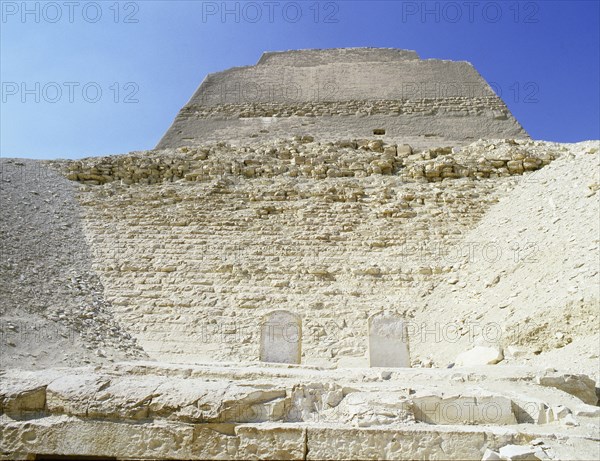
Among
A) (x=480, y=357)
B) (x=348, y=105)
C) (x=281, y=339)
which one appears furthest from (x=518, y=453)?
(x=348, y=105)

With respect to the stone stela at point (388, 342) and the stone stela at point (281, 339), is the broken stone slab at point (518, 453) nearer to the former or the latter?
the stone stela at point (388, 342)

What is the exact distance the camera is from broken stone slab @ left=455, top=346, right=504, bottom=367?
17.6 feet

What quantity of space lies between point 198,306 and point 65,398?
14.3 ft

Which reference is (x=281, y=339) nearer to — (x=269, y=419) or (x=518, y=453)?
(x=269, y=419)

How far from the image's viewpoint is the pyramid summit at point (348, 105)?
15844 millimetres

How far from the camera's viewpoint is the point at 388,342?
5820 millimetres

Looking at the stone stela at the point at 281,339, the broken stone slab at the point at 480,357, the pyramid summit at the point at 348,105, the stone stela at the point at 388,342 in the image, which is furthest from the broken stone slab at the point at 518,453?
the pyramid summit at the point at 348,105

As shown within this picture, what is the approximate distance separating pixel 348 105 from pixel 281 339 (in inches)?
476

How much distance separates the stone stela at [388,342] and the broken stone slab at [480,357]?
56cm

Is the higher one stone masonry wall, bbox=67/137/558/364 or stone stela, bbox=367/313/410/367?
stone masonry wall, bbox=67/137/558/364

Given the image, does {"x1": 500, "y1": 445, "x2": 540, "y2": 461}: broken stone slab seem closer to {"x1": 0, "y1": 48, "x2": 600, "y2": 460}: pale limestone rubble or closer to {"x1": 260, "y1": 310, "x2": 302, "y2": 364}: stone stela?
{"x1": 0, "y1": 48, "x2": 600, "y2": 460}: pale limestone rubble

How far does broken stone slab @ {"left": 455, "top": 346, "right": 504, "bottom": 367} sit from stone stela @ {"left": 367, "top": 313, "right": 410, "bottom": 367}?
56 cm

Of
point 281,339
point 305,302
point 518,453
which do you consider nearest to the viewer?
point 518,453

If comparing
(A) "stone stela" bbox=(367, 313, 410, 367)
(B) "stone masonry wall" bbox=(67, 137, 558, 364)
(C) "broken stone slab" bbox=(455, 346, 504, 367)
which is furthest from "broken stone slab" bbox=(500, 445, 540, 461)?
(B) "stone masonry wall" bbox=(67, 137, 558, 364)
